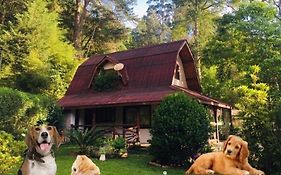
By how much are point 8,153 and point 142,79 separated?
12354mm

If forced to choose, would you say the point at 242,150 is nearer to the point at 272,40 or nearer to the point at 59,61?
the point at 272,40

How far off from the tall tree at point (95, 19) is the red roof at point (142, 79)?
31.5ft

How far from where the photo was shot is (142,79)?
63.7ft

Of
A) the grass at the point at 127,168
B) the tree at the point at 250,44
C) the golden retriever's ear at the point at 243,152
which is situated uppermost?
the tree at the point at 250,44

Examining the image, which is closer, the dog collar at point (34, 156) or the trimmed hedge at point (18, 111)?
the dog collar at point (34, 156)

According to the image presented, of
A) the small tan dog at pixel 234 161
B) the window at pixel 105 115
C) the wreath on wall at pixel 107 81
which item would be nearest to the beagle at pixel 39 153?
the small tan dog at pixel 234 161

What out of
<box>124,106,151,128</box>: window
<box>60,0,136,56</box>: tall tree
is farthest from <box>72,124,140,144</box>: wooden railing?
<box>60,0,136,56</box>: tall tree

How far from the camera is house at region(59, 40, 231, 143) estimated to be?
57.2 feet

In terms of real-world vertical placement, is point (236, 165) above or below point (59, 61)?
below

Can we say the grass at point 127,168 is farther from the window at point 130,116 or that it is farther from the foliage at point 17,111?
the window at point 130,116

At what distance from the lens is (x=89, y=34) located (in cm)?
3469

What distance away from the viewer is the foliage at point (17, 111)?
1450cm

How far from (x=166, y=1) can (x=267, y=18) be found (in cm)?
2425

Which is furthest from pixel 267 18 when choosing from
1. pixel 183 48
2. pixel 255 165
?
pixel 255 165
